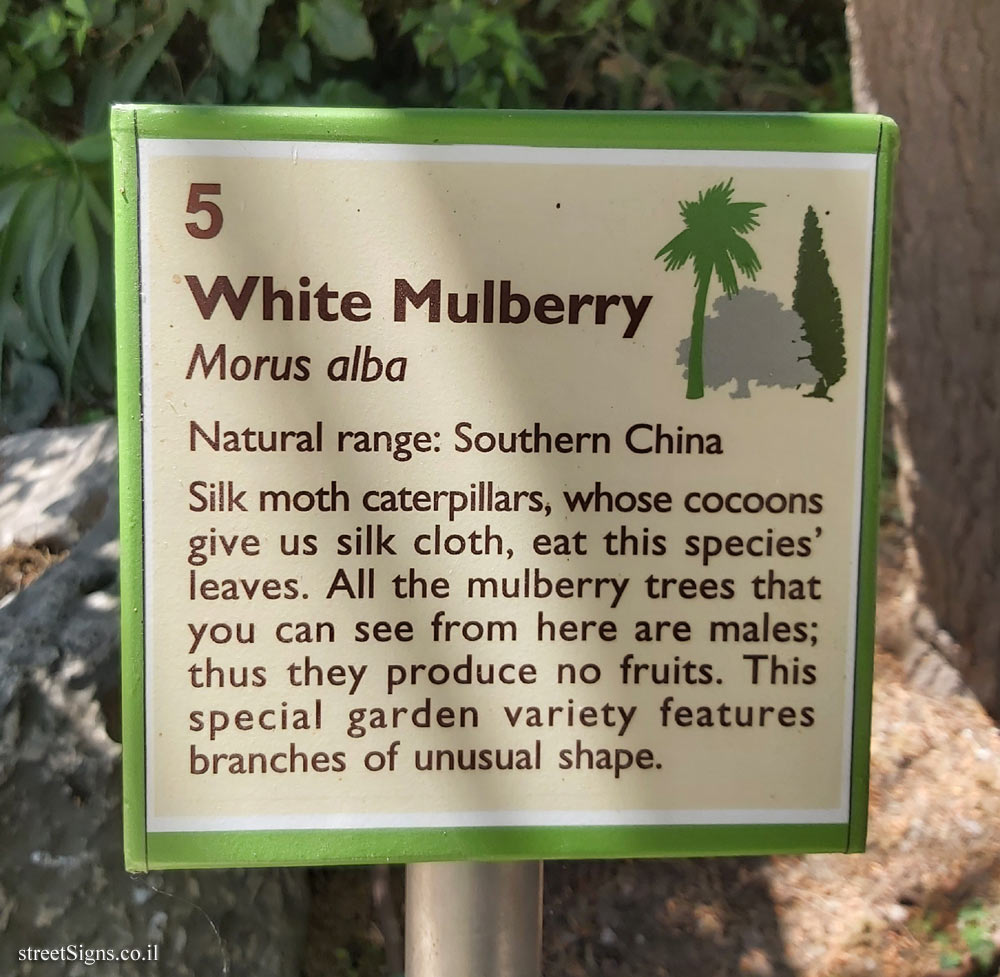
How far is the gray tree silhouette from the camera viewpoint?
1052 mm

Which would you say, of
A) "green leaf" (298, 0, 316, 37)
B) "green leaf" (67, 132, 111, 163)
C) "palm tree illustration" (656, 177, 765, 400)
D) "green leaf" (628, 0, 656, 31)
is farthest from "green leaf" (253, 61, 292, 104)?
"palm tree illustration" (656, 177, 765, 400)

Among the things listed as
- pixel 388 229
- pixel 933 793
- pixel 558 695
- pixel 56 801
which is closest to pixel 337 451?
pixel 388 229

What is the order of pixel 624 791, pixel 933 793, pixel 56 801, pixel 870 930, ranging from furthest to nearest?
1. pixel 933 793
2. pixel 870 930
3. pixel 56 801
4. pixel 624 791

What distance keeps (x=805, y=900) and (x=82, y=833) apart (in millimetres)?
1428

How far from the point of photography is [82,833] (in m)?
1.51

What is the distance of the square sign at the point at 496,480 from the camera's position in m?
1.03

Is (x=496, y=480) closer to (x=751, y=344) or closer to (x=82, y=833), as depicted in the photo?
(x=751, y=344)

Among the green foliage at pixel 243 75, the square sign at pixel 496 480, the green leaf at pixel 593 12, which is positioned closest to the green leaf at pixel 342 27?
the green foliage at pixel 243 75

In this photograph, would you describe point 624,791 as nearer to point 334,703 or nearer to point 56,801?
point 334,703

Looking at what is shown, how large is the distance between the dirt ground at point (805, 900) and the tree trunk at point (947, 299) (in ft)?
0.77

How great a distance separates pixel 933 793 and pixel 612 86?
2.07 metres

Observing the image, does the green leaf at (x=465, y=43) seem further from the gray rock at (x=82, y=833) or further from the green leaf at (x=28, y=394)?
the gray rock at (x=82, y=833)

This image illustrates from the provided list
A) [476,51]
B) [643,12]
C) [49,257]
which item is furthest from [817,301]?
[49,257]

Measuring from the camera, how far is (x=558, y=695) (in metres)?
1.09
